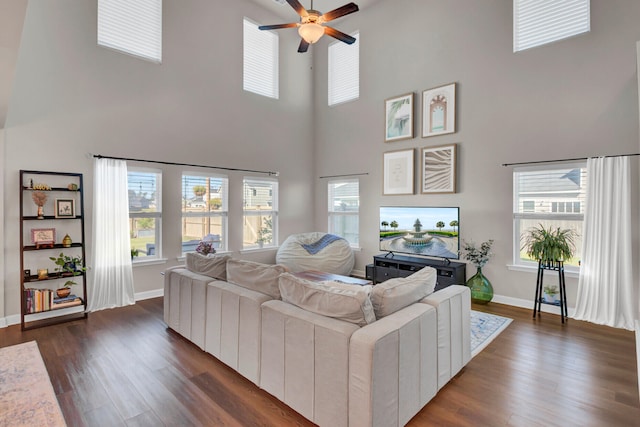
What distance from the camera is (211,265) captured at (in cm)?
316

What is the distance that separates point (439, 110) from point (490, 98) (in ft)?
2.44

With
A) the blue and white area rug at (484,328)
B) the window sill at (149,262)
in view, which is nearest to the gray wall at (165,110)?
the window sill at (149,262)

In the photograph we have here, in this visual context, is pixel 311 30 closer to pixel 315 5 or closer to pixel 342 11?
pixel 342 11

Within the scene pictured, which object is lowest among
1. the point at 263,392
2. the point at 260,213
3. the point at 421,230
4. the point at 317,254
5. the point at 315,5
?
the point at 263,392

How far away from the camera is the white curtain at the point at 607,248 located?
355cm

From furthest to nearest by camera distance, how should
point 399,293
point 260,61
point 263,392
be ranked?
1. point 260,61
2. point 263,392
3. point 399,293

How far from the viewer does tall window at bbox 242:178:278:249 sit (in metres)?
6.07

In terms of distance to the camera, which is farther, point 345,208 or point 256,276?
point 345,208

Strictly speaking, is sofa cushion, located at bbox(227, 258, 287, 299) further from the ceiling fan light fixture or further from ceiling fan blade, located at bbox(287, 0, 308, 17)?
ceiling fan blade, located at bbox(287, 0, 308, 17)

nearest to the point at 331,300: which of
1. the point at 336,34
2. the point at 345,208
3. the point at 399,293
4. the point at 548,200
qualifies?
the point at 399,293

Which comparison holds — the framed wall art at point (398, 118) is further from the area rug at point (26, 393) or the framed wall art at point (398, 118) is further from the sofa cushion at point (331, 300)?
the area rug at point (26, 393)

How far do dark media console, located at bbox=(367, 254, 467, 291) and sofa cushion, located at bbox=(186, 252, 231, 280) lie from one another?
300cm

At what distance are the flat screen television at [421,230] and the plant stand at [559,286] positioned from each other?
1.12 meters

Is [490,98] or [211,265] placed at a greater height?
[490,98]
